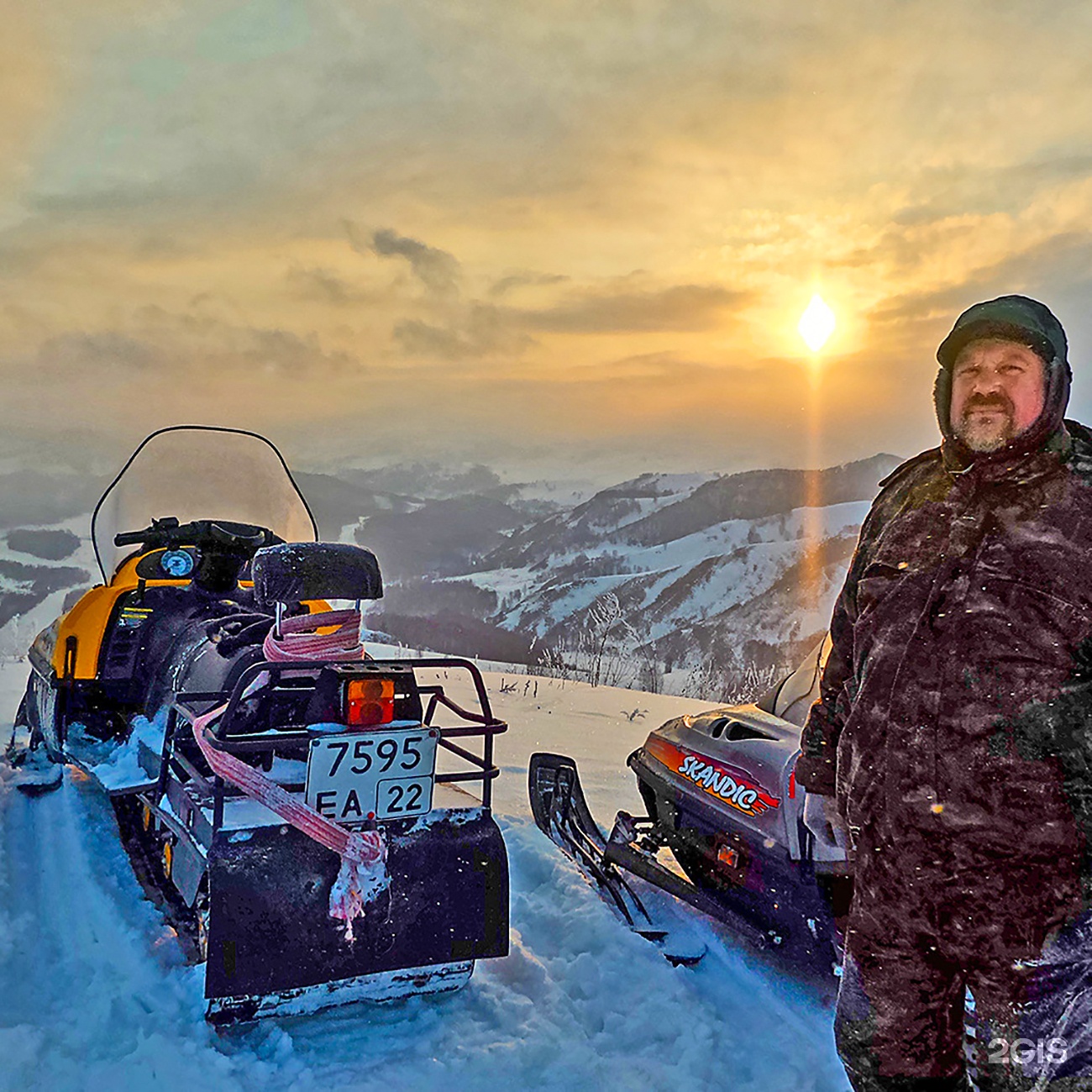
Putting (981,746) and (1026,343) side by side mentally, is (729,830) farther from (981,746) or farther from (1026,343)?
(1026,343)

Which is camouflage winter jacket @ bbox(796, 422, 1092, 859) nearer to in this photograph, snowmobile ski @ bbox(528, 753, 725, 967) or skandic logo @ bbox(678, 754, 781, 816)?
skandic logo @ bbox(678, 754, 781, 816)

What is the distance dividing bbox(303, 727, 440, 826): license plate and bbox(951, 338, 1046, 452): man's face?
2189mm

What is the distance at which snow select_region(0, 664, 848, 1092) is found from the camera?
3.13 metres

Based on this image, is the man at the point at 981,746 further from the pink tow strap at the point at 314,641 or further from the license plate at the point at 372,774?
the pink tow strap at the point at 314,641

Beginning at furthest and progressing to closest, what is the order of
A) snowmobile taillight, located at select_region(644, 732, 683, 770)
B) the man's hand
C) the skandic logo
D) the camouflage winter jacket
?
snowmobile taillight, located at select_region(644, 732, 683, 770) < the skandic logo < the man's hand < the camouflage winter jacket

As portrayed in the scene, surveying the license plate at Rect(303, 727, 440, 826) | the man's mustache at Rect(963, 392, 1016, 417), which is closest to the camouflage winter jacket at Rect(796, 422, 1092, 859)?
the man's mustache at Rect(963, 392, 1016, 417)

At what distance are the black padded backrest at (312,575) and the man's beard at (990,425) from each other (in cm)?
263

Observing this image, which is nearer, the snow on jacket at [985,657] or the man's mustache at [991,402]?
the snow on jacket at [985,657]

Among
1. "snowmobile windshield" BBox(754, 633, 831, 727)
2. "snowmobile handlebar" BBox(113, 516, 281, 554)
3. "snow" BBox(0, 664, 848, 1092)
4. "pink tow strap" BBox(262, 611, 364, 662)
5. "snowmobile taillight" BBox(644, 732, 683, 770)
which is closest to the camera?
"snow" BBox(0, 664, 848, 1092)

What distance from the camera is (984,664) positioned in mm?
2047

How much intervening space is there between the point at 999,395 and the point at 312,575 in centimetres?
277

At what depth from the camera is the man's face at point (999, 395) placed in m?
2.17

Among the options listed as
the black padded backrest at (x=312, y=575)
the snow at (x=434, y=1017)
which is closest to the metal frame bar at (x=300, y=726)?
the black padded backrest at (x=312, y=575)

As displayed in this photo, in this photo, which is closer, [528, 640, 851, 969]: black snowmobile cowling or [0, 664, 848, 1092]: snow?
[0, 664, 848, 1092]: snow
